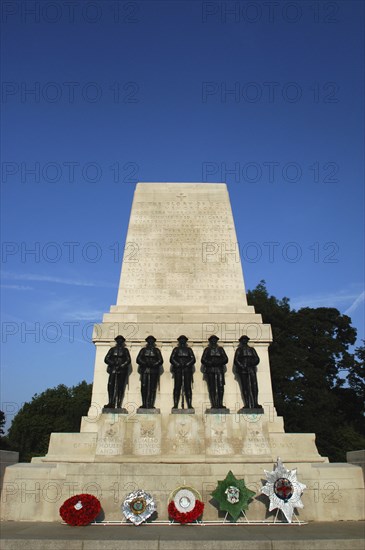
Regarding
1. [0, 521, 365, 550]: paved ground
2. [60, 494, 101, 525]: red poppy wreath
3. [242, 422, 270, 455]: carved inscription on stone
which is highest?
[242, 422, 270, 455]: carved inscription on stone

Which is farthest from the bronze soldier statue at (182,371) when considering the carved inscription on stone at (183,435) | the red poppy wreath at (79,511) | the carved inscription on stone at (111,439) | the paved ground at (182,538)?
the paved ground at (182,538)

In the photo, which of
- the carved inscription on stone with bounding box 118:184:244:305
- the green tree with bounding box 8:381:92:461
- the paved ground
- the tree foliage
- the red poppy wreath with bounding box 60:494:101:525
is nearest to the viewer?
the paved ground

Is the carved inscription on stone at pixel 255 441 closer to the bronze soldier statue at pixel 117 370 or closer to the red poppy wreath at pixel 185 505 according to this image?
the red poppy wreath at pixel 185 505

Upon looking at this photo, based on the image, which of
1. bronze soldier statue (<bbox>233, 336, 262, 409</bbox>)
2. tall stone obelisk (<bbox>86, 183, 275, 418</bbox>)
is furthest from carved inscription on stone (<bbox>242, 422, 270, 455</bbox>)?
tall stone obelisk (<bbox>86, 183, 275, 418</bbox>)

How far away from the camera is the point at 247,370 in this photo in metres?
14.2

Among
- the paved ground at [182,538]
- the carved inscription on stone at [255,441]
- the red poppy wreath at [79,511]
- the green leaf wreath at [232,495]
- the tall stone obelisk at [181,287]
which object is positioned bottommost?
the paved ground at [182,538]

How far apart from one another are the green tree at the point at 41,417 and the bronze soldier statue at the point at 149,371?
121 ft

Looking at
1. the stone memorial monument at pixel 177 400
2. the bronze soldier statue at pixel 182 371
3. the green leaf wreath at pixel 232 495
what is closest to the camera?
the green leaf wreath at pixel 232 495

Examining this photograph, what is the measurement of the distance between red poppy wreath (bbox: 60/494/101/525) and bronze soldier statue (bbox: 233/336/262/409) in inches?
222

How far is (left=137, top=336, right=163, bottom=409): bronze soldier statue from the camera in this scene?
45.9 ft

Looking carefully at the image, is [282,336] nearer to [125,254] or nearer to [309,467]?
[125,254]

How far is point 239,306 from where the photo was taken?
17.1 meters

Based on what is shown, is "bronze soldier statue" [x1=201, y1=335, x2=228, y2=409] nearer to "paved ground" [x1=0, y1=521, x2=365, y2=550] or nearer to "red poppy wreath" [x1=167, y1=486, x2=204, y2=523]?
"red poppy wreath" [x1=167, y1=486, x2=204, y2=523]

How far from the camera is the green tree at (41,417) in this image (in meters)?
49.4
